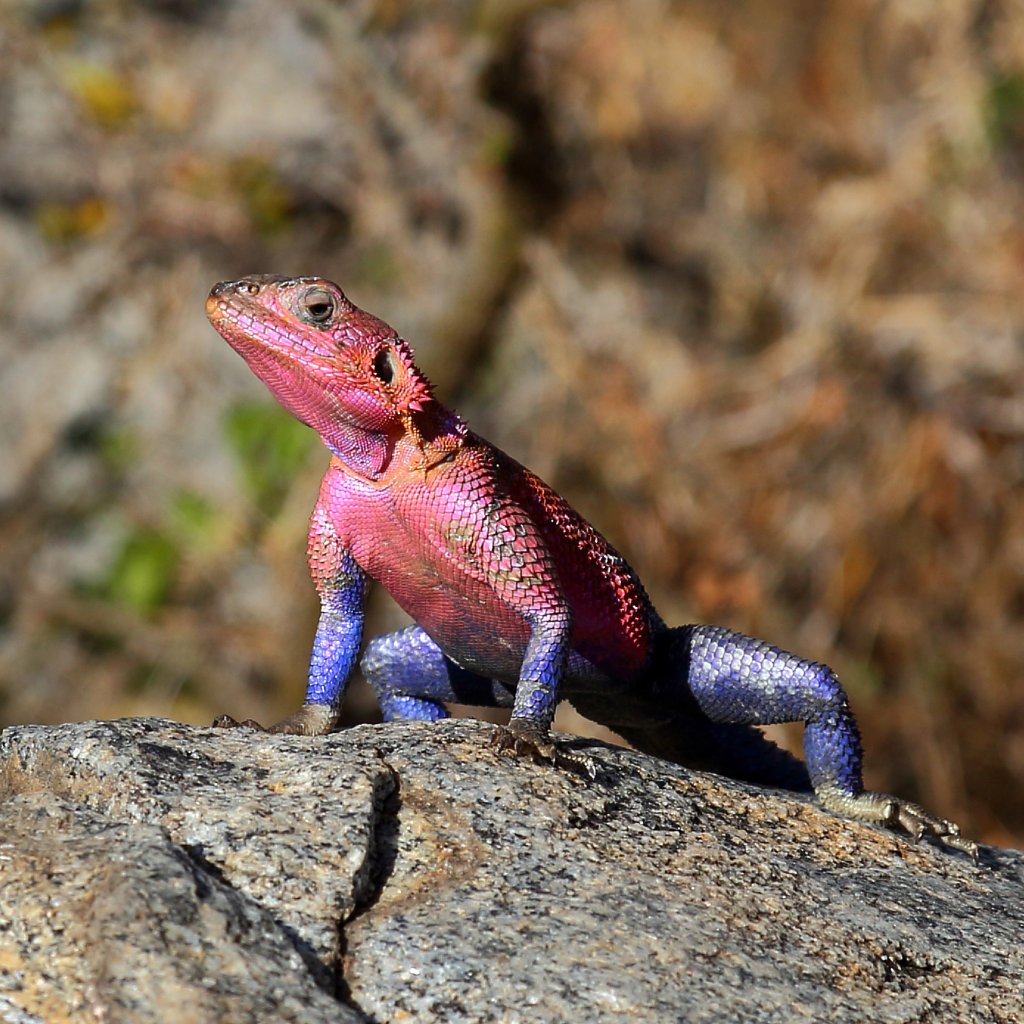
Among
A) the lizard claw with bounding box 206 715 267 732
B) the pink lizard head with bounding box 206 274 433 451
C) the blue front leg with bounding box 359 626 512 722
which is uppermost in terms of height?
the pink lizard head with bounding box 206 274 433 451

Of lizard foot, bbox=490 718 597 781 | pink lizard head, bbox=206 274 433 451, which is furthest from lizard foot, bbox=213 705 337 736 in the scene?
pink lizard head, bbox=206 274 433 451

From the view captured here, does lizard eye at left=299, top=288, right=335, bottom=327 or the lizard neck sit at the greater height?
lizard eye at left=299, top=288, right=335, bottom=327

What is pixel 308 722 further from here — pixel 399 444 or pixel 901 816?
pixel 901 816

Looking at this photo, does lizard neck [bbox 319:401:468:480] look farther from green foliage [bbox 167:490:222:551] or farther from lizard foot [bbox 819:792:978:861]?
green foliage [bbox 167:490:222:551]

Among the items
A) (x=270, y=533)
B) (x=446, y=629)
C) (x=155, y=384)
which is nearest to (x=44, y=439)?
(x=155, y=384)

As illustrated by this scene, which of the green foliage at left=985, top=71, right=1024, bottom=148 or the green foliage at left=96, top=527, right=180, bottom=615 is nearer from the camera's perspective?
the green foliage at left=96, top=527, right=180, bottom=615

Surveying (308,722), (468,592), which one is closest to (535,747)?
(468,592)

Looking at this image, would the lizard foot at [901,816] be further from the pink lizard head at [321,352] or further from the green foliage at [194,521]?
the green foliage at [194,521]
